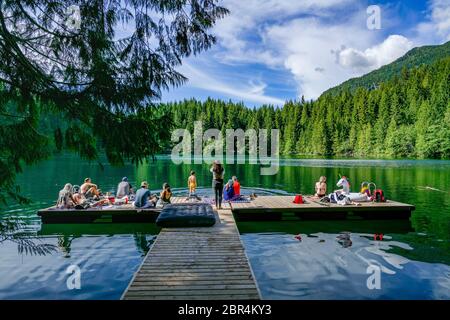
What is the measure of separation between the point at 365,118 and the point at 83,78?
125924 mm

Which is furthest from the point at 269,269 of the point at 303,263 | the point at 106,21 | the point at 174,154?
the point at 174,154

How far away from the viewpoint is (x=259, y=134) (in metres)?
144

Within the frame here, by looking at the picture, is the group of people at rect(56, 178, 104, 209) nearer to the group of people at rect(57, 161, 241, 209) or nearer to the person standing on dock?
the group of people at rect(57, 161, 241, 209)

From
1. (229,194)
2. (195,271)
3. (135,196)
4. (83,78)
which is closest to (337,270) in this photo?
(195,271)

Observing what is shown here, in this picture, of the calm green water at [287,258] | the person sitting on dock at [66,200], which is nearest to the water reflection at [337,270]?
the calm green water at [287,258]

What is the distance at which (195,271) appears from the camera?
793cm

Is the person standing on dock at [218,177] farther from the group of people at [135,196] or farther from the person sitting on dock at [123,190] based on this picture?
the person sitting on dock at [123,190]

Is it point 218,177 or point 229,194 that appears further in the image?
point 229,194

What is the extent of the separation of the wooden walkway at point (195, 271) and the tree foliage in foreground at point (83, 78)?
278 centimetres

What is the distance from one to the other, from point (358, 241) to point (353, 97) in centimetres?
12837

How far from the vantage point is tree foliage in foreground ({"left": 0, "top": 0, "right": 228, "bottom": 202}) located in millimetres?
5156

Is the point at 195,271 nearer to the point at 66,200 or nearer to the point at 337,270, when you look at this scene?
the point at 337,270

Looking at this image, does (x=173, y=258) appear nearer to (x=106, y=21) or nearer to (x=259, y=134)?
(x=106, y=21)

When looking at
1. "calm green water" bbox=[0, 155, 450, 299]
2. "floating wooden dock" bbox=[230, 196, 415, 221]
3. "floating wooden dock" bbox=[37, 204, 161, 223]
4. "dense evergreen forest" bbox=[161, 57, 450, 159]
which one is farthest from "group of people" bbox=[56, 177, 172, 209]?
"dense evergreen forest" bbox=[161, 57, 450, 159]
